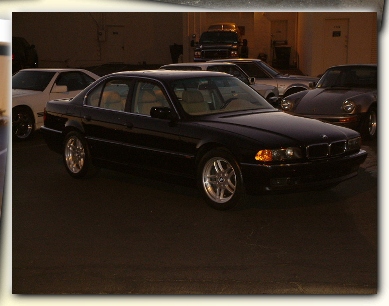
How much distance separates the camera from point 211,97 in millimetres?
7711

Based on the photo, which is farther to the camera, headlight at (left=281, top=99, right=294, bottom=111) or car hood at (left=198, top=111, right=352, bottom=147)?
headlight at (left=281, top=99, right=294, bottom=111)

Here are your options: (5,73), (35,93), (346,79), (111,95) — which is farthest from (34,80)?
(5,73)

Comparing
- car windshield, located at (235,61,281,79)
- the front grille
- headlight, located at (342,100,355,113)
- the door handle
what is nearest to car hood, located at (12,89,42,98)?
the door handle

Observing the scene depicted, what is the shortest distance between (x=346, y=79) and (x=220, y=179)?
4.17m

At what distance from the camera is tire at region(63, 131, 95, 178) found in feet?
27.5

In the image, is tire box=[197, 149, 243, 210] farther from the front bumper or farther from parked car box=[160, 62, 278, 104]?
parked car box=[160, 62, 278, 104]

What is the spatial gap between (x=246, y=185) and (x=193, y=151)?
2.22 ft

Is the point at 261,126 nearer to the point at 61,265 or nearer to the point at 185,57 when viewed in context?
the point at 61,265

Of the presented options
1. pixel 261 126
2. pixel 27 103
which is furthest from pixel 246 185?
pixel 27 103

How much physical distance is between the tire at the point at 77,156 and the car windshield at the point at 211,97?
4.40ft

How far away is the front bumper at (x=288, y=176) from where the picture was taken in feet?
22.2

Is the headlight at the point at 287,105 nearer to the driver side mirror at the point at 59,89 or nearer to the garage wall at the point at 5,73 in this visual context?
the driver side mirror at the point at 59,89

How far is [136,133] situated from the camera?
25.3 feet

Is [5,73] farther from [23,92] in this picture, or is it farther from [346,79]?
[346,79]
